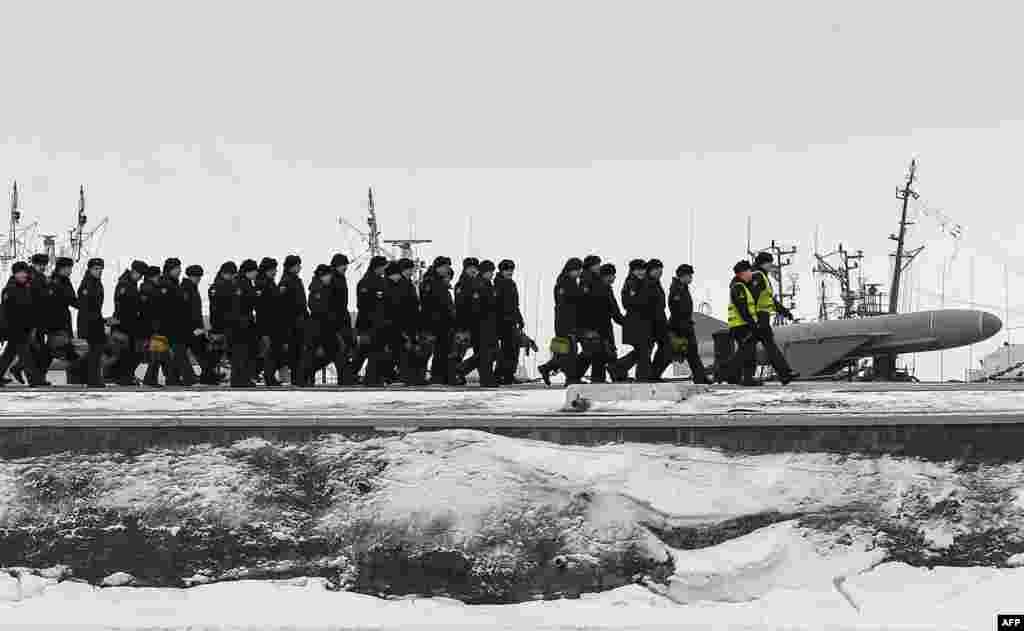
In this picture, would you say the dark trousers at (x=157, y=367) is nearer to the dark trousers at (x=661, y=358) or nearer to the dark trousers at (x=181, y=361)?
the dark trousers at (x=181, y=361)

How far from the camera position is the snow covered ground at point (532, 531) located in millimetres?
10781

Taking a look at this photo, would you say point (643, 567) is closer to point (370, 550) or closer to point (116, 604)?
point (370, 550)

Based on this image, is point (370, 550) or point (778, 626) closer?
point (778, 626)

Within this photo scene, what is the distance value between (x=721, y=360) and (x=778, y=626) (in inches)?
264

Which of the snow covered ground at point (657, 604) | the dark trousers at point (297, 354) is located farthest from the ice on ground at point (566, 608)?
the dark trousers at point (297, 354)

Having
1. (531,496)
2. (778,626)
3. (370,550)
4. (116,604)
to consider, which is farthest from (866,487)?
(116,604)

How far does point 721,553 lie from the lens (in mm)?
11250

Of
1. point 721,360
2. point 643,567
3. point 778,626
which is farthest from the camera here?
point 721,360

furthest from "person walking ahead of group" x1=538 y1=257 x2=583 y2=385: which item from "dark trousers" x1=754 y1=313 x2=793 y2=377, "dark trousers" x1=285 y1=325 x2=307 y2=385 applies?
"dark trousers" x1=285 y1=325 x2=307 y2=385

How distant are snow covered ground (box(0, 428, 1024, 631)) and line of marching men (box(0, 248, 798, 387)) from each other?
4.77 metres

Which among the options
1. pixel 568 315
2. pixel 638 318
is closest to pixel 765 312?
pixel 638 318

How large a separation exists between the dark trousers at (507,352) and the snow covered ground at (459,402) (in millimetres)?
1855

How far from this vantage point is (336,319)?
17609mm

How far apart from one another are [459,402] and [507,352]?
3.42 m
